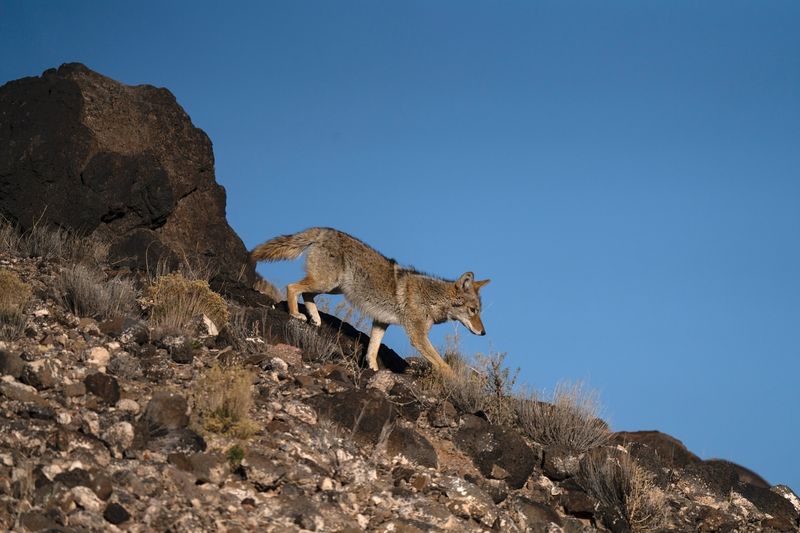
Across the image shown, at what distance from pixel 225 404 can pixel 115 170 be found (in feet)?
27.8

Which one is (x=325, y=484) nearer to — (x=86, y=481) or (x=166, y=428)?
(x=166, y=428)

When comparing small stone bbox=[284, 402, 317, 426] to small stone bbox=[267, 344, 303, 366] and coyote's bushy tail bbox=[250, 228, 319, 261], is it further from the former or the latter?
coyote's bushy tail bbox=[250, 228, 319, 261]

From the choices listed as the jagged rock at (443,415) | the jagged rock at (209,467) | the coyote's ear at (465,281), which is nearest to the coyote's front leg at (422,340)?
the coyote's ear at (465,281)

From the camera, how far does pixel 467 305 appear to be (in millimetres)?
15531

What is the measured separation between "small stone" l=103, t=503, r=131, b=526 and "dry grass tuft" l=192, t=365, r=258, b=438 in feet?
5.99

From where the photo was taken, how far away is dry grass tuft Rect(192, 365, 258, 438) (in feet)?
30.8

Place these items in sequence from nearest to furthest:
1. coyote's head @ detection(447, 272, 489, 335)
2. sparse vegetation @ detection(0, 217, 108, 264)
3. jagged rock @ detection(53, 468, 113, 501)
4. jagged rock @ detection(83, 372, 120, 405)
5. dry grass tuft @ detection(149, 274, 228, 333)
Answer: jagged rock @ detection(53, 468, 113, 501) < jagged rock @ detection(83, 372, 120, 405) < dry grass tuft @ detection(149, 274, 228, 333) < sparse vegetation @ detection(0, 217, 108, 264) < coyote's head @ detection(447, 272, 489, 335)

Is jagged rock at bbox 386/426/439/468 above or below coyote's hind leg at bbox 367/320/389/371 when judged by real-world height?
below

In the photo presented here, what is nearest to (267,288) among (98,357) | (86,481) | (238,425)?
(98,357)

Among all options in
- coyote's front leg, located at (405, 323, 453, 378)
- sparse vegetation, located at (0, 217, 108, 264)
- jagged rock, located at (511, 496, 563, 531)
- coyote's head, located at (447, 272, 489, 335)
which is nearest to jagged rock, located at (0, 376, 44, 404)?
jagged rock, located at (511, 496, 563, 531)

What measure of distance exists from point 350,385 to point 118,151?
7825 millimetres

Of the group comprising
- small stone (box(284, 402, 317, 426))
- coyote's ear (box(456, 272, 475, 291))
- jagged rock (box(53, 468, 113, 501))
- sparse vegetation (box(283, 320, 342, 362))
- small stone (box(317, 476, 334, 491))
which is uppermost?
coyote's ear (box(456, 272, 475, 291))

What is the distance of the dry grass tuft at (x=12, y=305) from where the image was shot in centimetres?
1071

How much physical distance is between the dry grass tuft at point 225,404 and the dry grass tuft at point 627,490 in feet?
15.2
